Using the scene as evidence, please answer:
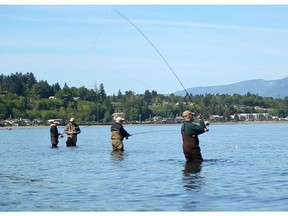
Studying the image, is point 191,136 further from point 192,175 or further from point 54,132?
point 54,132

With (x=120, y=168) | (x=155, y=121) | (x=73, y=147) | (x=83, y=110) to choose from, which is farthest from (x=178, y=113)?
(x=120, y=168)

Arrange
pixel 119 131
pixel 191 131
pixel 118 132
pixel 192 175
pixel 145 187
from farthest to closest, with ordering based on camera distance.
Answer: pixel 118 132 < pixel 119 131 < pixel 191 131 < pixel 192 175 < pixel 145 187

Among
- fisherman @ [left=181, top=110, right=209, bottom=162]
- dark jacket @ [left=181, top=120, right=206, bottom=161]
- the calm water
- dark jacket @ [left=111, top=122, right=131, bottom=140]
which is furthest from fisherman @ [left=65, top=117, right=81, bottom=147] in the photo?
fisherman @ [left=181, top=110, right=209, bottom=162]

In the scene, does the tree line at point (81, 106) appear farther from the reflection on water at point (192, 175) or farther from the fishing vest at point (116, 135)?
the reflection on water at point (192, 175)

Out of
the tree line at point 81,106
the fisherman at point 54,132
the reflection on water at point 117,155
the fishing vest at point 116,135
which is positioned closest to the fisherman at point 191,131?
the reflection on water at point 117,155

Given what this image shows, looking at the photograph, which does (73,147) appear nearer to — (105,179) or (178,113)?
(105,179)

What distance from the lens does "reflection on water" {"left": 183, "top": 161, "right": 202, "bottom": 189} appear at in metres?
Answer: 14.9

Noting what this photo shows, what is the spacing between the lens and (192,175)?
16.7 m

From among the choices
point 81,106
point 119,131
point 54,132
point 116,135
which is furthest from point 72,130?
point 81,106

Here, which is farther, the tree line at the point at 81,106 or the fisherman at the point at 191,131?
the tree line at the point at 81,106

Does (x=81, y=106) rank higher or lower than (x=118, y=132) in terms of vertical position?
higher

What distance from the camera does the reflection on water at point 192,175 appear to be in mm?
14914

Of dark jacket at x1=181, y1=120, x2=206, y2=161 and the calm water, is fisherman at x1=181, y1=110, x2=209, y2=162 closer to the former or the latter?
dark jacket at x1=181, y1=120, x2=206, y2=161

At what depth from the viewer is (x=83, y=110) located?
531 feet
